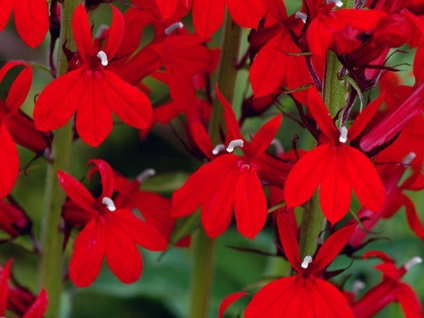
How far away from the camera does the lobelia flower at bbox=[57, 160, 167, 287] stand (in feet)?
4.07

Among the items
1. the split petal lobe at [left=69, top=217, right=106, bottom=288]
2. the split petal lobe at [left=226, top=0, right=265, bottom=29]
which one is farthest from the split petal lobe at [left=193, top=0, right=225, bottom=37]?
the split petal lobe at [left=69, top=217, right=106, bottom=288]

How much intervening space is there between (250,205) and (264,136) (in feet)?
0.32

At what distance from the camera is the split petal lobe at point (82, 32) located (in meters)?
1.17

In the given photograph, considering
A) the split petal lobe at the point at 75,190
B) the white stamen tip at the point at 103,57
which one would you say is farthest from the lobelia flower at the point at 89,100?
the split petal lobe at the point at 75,190

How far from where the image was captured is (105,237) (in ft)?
4.16

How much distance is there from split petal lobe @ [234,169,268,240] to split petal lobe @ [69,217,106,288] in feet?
0.70

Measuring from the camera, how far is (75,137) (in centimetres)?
136

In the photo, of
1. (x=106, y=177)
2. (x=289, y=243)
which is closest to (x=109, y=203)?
(x=106, y=177)

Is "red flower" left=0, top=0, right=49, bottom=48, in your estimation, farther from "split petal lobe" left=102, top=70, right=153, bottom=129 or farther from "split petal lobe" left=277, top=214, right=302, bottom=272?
"split petal lobe" left=277, top=214, right=302, bottom=272

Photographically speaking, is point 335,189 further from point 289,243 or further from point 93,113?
point 93,113

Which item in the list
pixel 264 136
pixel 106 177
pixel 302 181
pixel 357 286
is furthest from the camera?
pixel 357 286

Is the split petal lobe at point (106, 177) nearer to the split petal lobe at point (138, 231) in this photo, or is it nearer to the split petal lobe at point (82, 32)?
the split petal lobe at point (138, 231)

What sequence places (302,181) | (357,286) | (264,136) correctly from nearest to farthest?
(302,181) → (264,136) → (357,286)

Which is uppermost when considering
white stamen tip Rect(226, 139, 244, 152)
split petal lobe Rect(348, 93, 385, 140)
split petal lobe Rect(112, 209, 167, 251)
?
white stamen tip Rect(226, 139, 244, 152)
